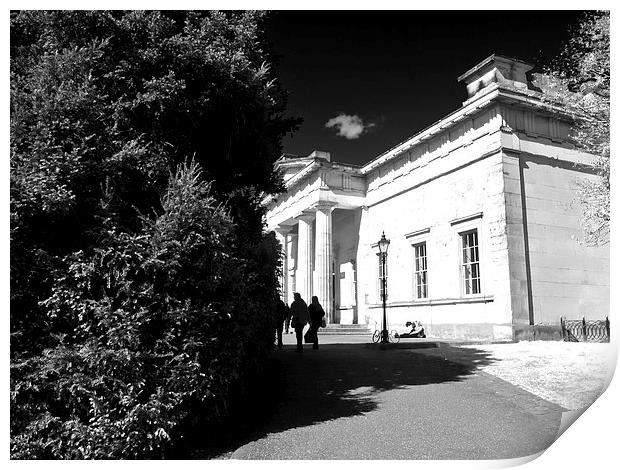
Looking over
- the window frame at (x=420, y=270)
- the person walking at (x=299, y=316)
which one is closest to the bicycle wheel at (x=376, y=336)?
the window frame at (x=420, y=270)

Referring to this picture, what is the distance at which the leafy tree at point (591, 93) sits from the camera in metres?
10.6

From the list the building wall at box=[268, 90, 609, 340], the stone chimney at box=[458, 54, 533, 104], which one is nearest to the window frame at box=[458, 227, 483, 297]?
the building wall at box=[268, 90, 609, 340]

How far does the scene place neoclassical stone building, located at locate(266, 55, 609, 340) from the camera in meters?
16.5

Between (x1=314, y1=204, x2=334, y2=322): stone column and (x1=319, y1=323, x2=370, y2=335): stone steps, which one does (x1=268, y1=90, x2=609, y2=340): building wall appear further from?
(x1=314, y1=204, x2=334, y2=322): stone column

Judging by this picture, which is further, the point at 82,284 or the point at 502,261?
the point at 502,261

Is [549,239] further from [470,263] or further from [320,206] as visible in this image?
[320,206]

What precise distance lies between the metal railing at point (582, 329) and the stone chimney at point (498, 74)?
820 centimetres

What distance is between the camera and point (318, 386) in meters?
8.96

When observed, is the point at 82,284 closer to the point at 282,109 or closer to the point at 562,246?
the point at 282,109

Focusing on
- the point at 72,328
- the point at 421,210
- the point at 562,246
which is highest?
the point at 421,210

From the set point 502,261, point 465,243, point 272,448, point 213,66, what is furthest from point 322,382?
point 465,243

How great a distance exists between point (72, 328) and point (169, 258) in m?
1.37

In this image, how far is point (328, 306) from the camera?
2486cm

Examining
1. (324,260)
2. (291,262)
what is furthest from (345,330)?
(291,262)
